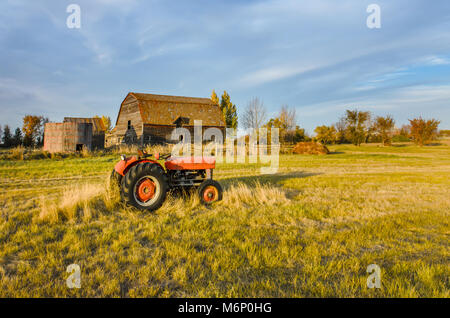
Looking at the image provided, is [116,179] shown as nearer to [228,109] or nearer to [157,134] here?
[157,134]

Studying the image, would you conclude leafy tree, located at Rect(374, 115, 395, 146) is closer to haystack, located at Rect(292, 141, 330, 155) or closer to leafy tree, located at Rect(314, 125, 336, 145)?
leafy tree, located at Rect(314, 125, 336, 145)

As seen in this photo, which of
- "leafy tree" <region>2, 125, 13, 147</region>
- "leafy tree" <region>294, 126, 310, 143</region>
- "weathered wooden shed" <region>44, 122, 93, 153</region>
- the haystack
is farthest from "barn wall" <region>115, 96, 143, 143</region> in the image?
"leafy tree" <region>294, 126, 310, 143</region>

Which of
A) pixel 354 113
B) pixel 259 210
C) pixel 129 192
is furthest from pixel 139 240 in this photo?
pixel 354 113

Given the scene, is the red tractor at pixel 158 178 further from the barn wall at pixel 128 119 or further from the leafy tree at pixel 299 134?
the leafy tree at pixel 299 134

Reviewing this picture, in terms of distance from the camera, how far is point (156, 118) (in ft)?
105

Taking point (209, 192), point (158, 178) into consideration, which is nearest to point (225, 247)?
point (158, 178)

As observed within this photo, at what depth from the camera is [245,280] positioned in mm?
2932

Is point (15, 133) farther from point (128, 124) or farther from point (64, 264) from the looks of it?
point (64, 264)

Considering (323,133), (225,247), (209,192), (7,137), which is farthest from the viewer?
(323,133)

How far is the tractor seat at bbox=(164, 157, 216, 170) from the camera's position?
254 inches

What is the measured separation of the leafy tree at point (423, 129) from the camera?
47000 millimetres

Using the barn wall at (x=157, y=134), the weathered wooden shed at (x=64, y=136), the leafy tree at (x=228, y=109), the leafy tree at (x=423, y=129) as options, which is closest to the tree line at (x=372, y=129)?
the leafy tree at (x=423, y=129)

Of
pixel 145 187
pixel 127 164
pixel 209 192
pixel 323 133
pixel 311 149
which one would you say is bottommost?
pixel 209 192

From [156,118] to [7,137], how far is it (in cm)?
2041
